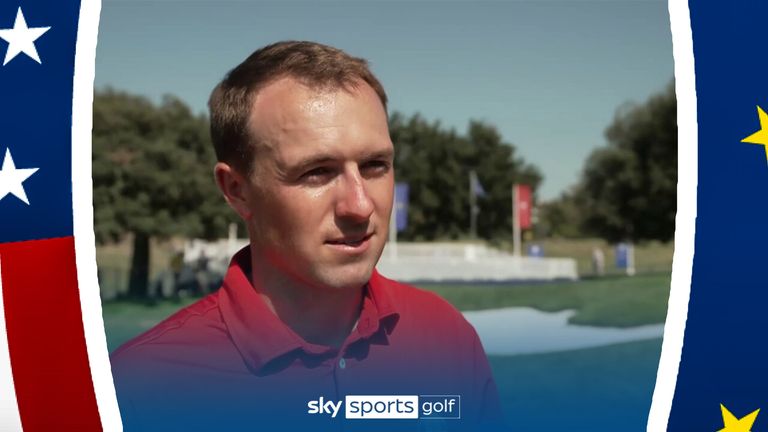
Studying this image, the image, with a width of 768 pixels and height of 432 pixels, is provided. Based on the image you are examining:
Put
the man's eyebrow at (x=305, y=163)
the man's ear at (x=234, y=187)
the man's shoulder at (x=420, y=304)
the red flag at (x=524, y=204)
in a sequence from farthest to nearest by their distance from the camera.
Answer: the red flag at (x=524, y=204)
the man's shoulder at (x=420, y=304)
the man's ear at (x=234, y=187)
the man's eyebrow at (x=305, y=163)

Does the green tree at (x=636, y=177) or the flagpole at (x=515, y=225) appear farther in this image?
the flagpole at (x=515, y=225)

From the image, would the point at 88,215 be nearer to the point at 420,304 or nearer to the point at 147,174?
the point at 147,174

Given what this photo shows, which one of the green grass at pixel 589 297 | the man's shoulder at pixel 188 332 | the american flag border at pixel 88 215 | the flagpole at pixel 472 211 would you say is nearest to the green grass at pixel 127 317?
the american flag border at pixel 88 215

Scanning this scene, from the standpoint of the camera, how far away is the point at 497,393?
3775 millimetres

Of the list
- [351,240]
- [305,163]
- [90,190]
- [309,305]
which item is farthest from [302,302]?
[90,190]

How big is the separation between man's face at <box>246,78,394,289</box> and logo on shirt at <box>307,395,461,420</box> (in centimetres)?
52

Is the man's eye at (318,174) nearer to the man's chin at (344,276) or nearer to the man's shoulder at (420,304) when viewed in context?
the man's chin at (344,276)

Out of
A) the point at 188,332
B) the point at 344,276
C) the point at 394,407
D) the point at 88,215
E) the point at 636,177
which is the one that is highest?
the point at 636,177

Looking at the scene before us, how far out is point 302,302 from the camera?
3.53m

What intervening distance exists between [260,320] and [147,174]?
2.95ft

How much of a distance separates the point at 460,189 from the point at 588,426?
114 cm

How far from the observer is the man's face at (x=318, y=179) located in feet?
11.0

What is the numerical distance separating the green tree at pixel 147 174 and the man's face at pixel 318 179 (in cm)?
35

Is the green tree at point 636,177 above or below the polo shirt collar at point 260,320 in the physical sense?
above
